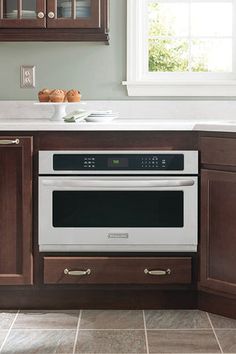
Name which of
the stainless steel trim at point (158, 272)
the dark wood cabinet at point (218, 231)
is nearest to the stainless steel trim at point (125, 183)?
the dark wood cabinet at point (218, 231)

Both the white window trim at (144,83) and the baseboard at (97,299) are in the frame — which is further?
the white window trim at (144,83)

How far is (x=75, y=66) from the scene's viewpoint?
419 centimetres

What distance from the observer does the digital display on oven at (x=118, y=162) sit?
3.52 meters

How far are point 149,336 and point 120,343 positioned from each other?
15 cm

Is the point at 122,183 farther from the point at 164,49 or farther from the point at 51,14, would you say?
the point at 164,49

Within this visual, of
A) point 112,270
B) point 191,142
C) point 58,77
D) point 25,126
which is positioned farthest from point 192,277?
point 58,77

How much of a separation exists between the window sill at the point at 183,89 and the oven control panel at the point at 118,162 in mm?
754

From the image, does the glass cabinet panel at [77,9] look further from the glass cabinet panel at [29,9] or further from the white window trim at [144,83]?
the white window trim at [144,83]

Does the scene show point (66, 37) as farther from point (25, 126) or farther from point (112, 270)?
point (112, 270)

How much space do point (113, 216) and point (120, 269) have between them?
0.26 metres

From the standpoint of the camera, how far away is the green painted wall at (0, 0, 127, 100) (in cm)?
418

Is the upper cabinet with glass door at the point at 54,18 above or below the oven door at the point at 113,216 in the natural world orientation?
above

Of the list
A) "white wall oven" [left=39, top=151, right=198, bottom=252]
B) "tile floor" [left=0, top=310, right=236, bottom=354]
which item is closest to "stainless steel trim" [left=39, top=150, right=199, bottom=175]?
"white wall oven" [left=39, top=151, right=198, bottom=252]

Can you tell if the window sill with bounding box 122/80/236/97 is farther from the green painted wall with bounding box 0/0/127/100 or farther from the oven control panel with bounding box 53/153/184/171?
the oven control panel with bounding box 53/153/184/171
